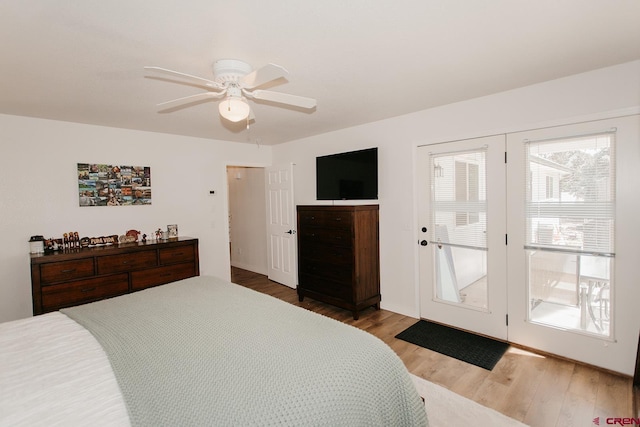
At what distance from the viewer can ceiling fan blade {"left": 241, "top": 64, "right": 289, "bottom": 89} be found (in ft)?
5.26

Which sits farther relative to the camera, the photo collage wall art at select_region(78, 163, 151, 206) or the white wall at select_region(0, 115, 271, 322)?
the photo collage wall art at select_region(78, 163, 151, 206)

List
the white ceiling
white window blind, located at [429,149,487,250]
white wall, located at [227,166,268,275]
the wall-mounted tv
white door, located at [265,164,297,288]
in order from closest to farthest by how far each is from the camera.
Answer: the white ceiling → white window blind, located at [429,149,487,250] → the wall-mounted tv → white door, located at [265,164,297,288] → white wall, located at [227,166,268,275]

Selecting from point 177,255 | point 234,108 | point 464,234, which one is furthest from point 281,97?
point 177,255

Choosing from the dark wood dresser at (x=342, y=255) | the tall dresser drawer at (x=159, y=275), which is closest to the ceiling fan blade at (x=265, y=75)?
the dark wood dresser at (x=342, y=255)

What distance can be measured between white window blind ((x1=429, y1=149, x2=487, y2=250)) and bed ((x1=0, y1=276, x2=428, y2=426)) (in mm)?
2158

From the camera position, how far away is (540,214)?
2723 millimetres

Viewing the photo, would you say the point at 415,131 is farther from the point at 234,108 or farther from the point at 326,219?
the point at 234,108

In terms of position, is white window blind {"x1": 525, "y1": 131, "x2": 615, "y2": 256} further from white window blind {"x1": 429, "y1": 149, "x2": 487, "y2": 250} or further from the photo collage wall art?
the photo collage wall art

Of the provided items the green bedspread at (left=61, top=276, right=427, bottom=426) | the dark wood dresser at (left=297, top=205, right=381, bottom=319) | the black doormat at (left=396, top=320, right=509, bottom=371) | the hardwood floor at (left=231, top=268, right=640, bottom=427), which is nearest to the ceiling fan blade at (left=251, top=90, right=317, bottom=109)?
the green bedspread at (left=61, top=276, right=427, bottom=426)

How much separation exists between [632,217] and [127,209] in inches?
208

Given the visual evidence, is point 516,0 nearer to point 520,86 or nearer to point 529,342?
point 520,86

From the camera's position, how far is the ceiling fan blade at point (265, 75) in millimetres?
1604

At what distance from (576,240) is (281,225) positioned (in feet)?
12.5

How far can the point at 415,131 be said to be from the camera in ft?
11.5
